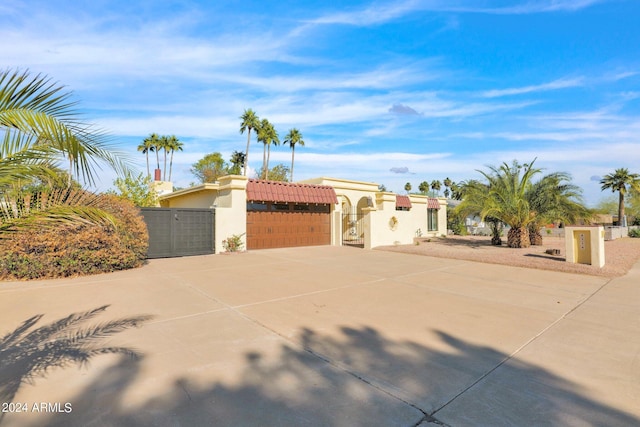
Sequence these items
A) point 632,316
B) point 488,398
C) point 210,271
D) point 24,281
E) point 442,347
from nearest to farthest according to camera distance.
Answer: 1. point 488,398
2. point 442,347
3. point 632,316
4. point 24,281
5. point 210,271

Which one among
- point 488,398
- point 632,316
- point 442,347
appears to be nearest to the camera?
point 488,398

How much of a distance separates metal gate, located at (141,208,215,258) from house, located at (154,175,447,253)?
0.46 metres

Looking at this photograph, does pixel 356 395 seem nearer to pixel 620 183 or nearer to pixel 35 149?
pixel 35 149

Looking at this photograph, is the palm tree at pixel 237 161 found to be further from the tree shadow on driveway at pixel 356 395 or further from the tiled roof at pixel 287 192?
the tree shadow on driveway at pixel 356 395

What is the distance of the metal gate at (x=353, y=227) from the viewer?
2052 cm

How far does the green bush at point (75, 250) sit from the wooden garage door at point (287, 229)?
19.4 ft

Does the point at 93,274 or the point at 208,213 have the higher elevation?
the point at 208,213

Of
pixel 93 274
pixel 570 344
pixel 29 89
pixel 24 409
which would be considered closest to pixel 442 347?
pixel 570 344

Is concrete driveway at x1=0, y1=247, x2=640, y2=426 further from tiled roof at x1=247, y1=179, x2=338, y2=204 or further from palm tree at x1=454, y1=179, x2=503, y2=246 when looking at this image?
palm tree at x1=454, y1=179, x2=503, y2=246

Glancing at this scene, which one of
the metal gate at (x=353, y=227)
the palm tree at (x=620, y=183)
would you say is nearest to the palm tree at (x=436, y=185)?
the palm tree at (x=620, y=183)

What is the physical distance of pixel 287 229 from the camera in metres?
17.0

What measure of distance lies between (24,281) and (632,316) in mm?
12891

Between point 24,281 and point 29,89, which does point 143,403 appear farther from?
point 24,281

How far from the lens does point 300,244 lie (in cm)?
1750
